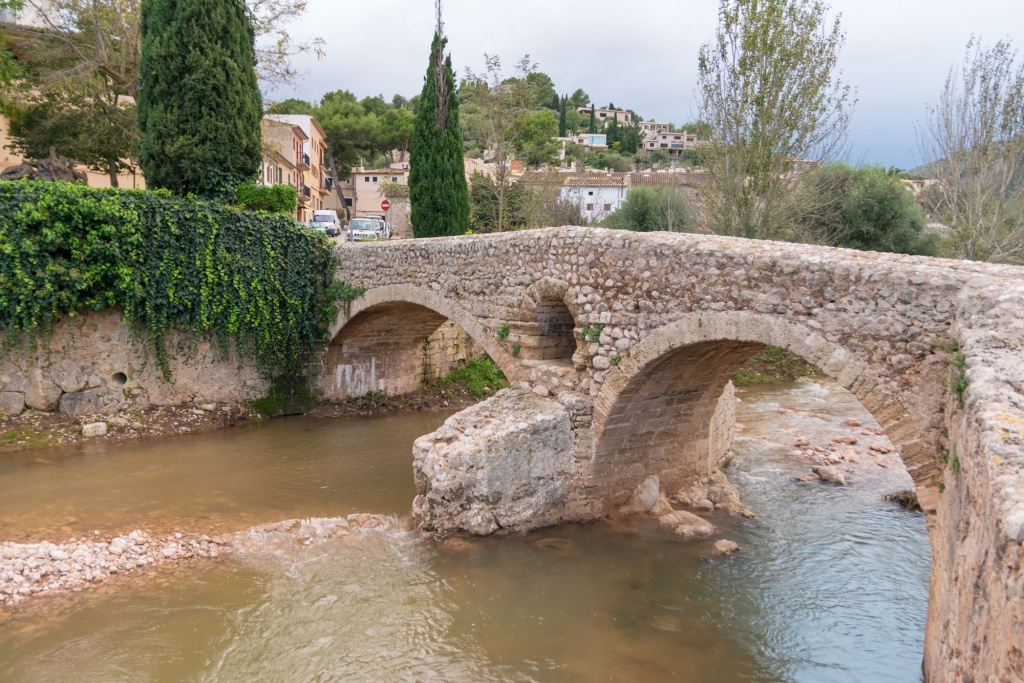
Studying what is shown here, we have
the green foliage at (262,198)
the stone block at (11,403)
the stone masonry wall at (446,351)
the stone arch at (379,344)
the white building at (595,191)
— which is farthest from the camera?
the white building at (595,191)

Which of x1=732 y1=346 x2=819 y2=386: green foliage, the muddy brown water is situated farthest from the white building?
the muddy brown water

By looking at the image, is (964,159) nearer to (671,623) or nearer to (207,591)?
(671,623)

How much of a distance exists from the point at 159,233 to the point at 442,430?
7761 millimetres

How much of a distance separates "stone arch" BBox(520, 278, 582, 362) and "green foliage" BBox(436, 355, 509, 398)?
6892 mm

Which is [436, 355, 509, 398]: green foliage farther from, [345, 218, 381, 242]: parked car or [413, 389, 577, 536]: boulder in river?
[345, 218, 381, 242]: parked car

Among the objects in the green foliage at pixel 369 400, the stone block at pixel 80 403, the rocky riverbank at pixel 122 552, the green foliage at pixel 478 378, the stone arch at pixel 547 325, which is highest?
the stone arch at pixel 547 325

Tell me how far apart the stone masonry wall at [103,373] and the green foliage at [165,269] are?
0.27m

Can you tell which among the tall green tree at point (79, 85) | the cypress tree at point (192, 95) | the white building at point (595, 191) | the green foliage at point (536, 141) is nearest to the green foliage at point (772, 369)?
the white building at point (595, 191)

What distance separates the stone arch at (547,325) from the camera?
9930 mm

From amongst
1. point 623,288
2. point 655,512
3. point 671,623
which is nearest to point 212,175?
point 623,288

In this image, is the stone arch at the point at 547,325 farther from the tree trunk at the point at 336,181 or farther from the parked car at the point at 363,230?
the tree trunk at the point at 336,181

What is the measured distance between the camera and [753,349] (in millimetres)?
8945

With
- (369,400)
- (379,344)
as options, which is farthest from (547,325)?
(369,400)

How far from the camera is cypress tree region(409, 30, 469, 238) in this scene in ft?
59.7
